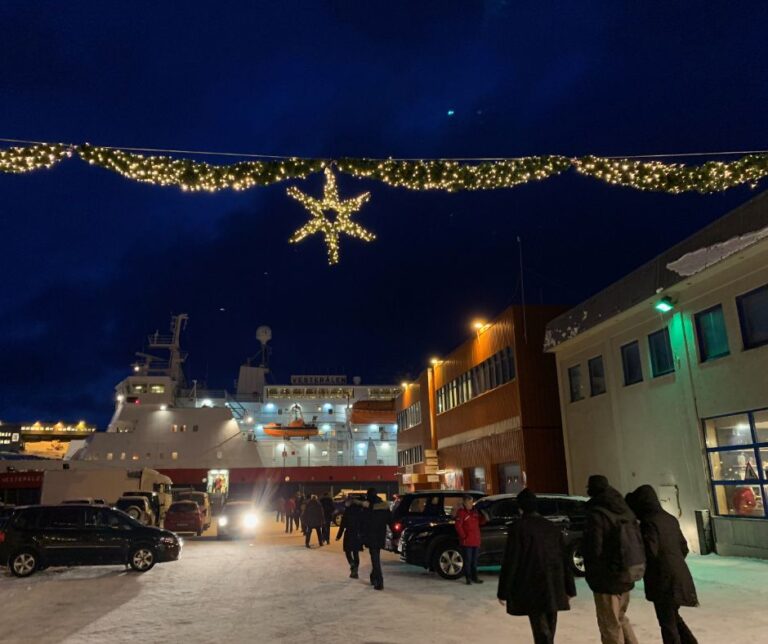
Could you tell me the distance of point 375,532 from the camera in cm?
1037

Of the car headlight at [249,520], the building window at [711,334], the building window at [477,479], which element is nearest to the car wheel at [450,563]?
the building window at [711,334]

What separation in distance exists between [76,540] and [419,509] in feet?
24.4

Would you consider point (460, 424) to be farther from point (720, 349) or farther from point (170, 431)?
point (170, 431)

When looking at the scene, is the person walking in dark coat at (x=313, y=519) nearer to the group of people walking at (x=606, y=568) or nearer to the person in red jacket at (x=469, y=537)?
the person in red jacket at (x=469, y=537)

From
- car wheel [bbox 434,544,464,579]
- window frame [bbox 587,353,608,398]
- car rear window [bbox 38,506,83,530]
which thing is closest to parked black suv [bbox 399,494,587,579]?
car wheel [bbox 434,544,464,579]

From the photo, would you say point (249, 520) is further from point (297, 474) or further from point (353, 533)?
point (297, 474)

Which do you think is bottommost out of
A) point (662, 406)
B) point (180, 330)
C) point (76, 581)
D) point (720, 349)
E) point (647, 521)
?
point (76, 581)

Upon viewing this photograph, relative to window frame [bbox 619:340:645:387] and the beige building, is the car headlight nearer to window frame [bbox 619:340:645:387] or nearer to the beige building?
the beige building

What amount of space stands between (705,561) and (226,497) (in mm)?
34928

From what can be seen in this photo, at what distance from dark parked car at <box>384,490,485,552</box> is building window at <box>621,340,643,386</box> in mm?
5700

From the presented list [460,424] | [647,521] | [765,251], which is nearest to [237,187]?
[647,521]

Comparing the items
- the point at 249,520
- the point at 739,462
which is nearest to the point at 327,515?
the point at 249,520

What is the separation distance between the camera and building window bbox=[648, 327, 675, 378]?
47.5 ft

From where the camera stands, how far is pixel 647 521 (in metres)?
5.29
